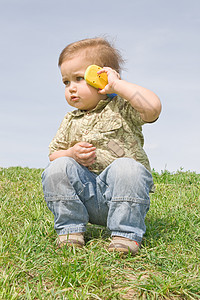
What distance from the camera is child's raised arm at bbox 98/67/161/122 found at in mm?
2818

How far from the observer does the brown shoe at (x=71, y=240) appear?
2.77 metres

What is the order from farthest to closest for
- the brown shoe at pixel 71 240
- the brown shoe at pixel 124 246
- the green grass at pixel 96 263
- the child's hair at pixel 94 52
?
the child's hair at pixel 94 52 → the brown shoe at pixel 71 240 → the brown shoe at pixel 124 246 → the green grass at pixel 96 263

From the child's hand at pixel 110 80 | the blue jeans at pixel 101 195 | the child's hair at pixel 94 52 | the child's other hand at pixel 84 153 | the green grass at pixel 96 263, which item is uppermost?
the child's hair at pixel 94 52

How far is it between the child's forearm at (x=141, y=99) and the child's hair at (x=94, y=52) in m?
0.40

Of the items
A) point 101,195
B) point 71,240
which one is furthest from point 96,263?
point 101,195

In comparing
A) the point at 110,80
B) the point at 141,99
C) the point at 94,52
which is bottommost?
the point at 141,99

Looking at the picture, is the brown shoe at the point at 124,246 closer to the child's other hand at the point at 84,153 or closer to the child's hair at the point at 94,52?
the child's other hand at the point at 84,153

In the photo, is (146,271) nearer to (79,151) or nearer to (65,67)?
(79,151)

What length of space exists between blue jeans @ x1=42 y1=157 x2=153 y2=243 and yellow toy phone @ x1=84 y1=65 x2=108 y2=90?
643 mm

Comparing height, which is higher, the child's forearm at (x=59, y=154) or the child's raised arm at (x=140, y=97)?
the child's raised arm at (x=140, y=97)

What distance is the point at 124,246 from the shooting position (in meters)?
2.66

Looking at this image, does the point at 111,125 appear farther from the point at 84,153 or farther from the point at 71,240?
the point at 71,240

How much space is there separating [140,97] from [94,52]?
2.17 feet

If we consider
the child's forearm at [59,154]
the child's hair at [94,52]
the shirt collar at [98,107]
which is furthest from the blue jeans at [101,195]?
the child's hair at [94,52]
